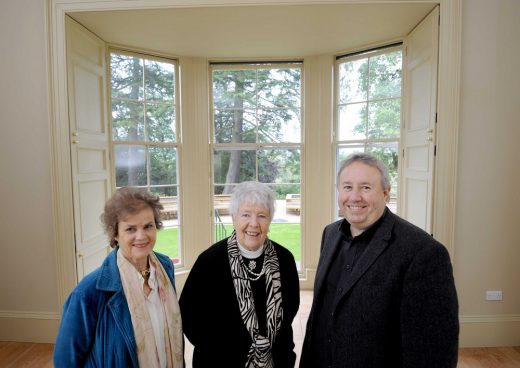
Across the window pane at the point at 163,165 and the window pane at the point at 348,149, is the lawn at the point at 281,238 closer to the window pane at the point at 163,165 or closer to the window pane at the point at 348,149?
the window pane at the point at 163,165

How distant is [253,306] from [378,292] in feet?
1.90

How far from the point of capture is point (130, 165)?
3.93 m

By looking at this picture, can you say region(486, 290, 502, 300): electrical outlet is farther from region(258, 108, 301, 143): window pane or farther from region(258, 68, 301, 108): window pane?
region(258, 68, 301, 108): window pane

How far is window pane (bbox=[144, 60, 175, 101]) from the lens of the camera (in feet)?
13.3

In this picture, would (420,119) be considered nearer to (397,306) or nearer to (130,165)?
(397,306)

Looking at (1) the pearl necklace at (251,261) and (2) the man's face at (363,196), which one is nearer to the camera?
(2) the man's face at (363,196)

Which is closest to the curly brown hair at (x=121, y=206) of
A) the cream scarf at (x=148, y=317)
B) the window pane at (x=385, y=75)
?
the cream scarf at (x=148, y=317)

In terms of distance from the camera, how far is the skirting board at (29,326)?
9.96 ft

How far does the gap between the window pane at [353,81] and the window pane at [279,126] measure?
64cm

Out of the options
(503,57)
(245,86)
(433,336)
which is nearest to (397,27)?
(503,57)

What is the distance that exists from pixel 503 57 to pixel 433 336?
2.76 meters

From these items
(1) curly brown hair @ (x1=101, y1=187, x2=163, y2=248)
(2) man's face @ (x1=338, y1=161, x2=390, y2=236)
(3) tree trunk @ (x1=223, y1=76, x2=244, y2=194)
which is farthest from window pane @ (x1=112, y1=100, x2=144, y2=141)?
(2) man's face @ (x1=338, y1=161, x2=390, y2=236)

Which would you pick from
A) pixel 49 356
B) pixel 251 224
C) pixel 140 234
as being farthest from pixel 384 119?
pixel 49 356

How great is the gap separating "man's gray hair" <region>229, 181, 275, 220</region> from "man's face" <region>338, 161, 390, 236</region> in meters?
0.37
